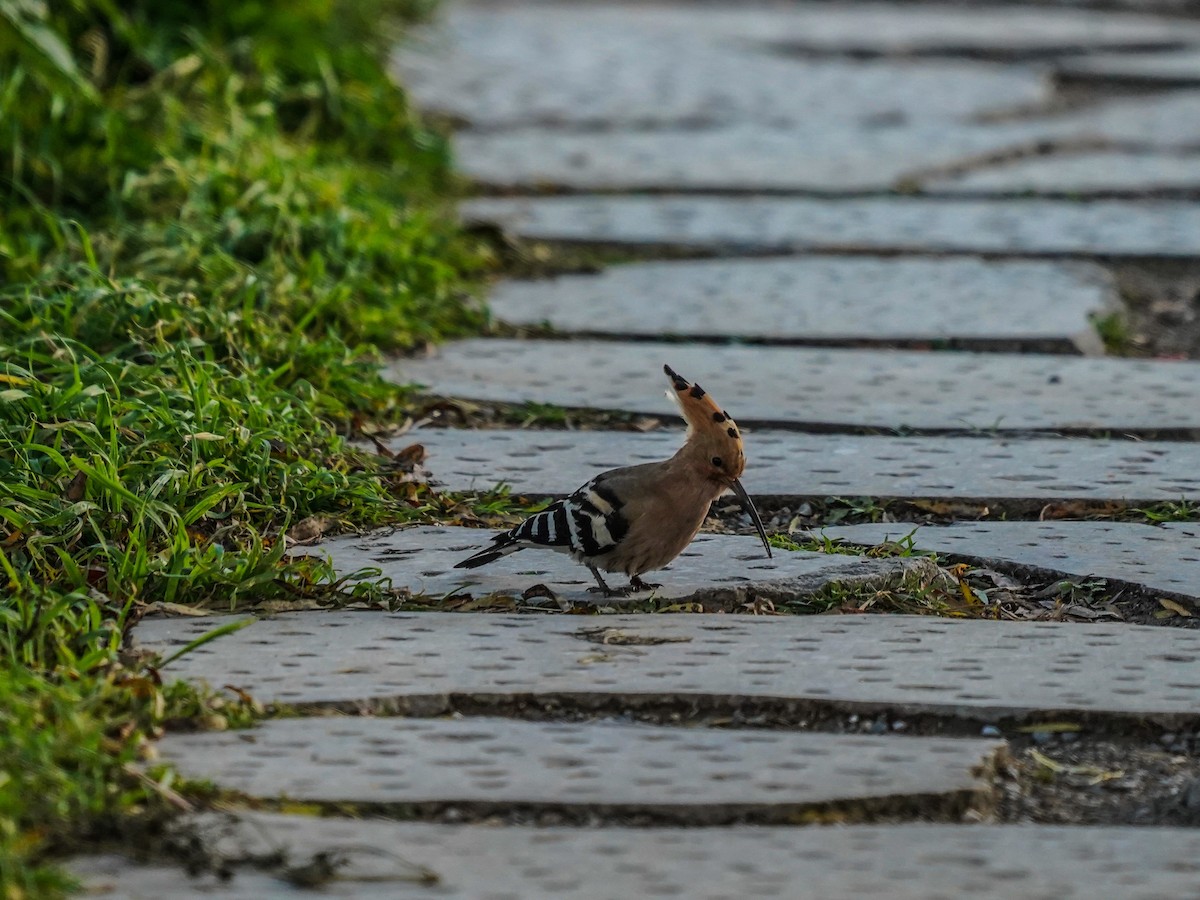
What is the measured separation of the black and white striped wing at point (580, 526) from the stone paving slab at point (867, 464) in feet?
1.01

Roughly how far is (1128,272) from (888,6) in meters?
4.58

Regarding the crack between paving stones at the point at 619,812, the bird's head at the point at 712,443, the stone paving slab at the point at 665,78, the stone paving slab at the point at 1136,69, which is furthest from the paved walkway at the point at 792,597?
the stone paving slab at the point at 1136,69

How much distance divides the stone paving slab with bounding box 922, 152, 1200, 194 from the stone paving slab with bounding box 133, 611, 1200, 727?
2.74 m

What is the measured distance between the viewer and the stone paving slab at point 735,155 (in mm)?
4750

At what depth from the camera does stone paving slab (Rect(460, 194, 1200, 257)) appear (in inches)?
161

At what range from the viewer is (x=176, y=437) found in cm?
246

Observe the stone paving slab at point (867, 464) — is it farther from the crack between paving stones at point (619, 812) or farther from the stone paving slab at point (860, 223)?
the stone paving slab at point (860, 223)

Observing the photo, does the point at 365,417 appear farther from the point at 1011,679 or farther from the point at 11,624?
the point at 1011,679

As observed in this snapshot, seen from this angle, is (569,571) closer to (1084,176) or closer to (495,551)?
(495,551)

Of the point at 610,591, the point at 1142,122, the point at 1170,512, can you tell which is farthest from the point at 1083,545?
the point at 1142,122

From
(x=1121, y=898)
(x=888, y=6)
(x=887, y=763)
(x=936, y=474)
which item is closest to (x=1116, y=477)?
(x=936, y=474)

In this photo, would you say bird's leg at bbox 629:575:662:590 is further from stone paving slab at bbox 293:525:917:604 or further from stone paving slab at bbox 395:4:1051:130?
stone paving slab at bbox 395:4:1051:130

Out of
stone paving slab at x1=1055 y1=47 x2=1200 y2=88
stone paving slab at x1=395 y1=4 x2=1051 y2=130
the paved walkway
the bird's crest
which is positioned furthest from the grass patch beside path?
stone paving slab at x1=1055 y1=47 x2=1200 y2=88

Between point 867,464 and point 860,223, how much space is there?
5.59 feet
